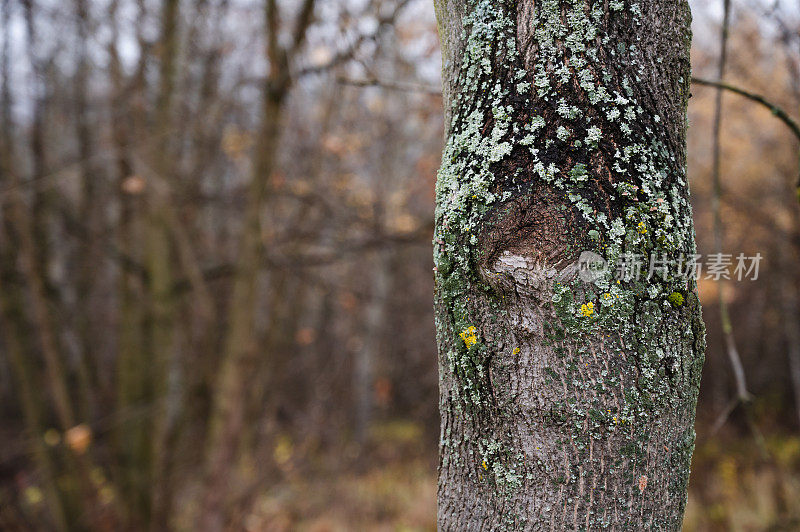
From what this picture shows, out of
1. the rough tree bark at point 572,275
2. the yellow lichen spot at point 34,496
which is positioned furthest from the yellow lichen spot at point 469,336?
the yellow lichen spot at point 34,496

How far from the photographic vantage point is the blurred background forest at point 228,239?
11.3 feet

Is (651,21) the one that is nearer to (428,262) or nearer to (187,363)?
(187,363)

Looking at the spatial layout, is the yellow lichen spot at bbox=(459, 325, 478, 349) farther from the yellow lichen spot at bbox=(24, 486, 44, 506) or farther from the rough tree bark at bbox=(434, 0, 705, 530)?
the yellow lichen spot at bbox=(24, 486, 44, 506)

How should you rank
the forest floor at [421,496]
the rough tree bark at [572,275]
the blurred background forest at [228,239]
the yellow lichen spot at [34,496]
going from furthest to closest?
the forest floor at [421,496] < the yellow lichen spot at [34,496] < the blurred background forest at [228,239] < the rough tree bark at [572,275]

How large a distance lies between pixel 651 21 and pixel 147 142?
391cm

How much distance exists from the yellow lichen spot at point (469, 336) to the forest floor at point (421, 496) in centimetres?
433

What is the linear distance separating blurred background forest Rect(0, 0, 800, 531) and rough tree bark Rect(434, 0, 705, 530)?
808 millimetres

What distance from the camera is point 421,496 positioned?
255 inches

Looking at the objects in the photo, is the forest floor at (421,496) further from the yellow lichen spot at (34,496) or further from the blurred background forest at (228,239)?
the yellow lichen spot at (34,496)

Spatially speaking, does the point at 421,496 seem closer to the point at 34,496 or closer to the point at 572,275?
the point at 34,496

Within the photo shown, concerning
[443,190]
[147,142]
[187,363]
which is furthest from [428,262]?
[443,190]

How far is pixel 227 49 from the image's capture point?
4.98 meters

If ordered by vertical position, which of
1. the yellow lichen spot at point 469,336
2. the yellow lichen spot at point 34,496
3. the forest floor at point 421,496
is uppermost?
the yellow lichen spot at point 469,336

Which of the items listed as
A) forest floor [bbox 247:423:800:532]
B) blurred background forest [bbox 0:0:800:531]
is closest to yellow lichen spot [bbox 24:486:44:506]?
blurred background forest [bbox 0:0:800:531]
